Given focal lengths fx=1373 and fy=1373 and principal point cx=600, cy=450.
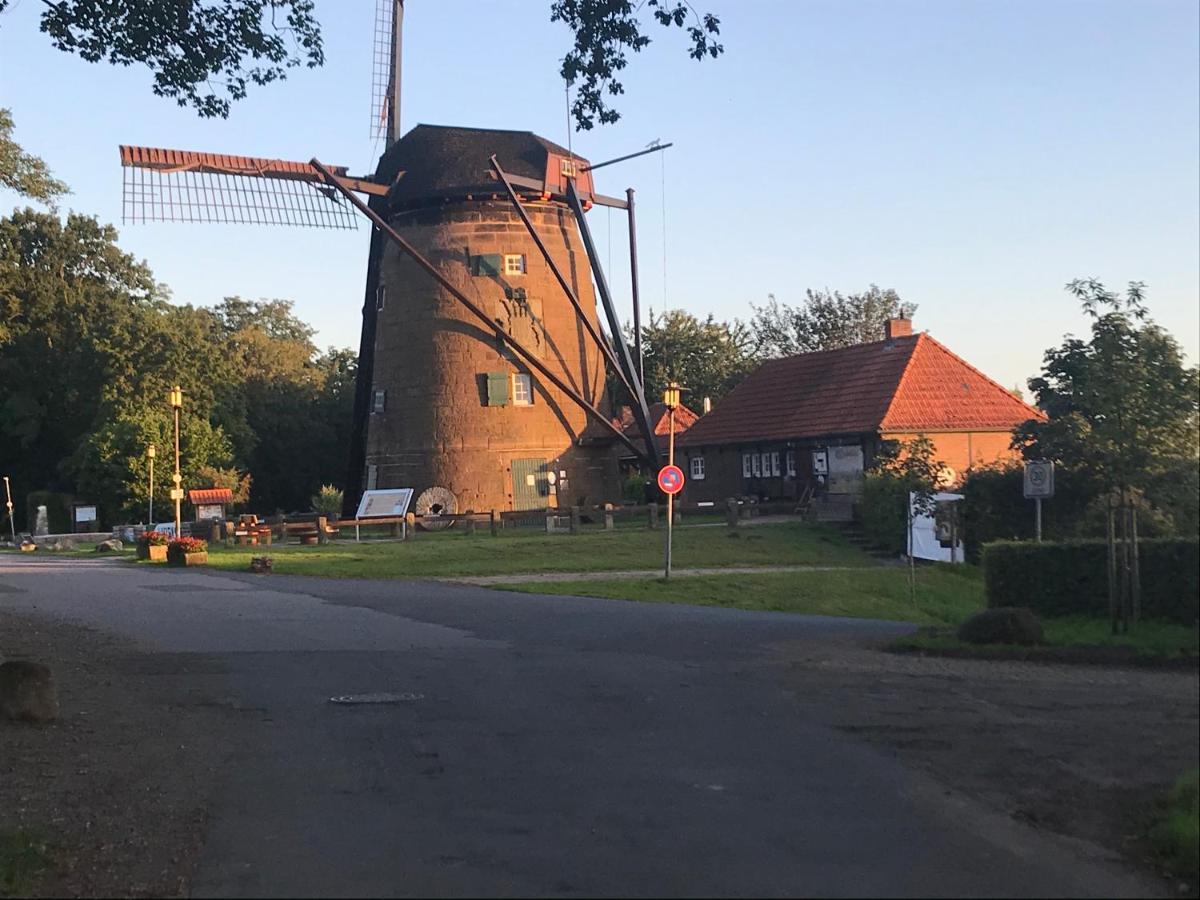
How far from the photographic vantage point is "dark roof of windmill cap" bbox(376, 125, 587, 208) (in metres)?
51.3

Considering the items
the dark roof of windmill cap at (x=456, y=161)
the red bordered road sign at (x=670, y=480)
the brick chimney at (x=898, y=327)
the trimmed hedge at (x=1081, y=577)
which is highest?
the dark roof of windmill cap at (x=456, y=161)

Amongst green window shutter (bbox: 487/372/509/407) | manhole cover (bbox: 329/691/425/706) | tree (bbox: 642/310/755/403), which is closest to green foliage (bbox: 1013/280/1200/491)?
manhole cover (bbox: 329/691/425/706)

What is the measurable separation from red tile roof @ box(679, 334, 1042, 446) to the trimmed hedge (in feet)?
99.3

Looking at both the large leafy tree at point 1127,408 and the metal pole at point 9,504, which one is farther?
the metal pole at point 9,504

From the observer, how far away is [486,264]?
51.9 metres

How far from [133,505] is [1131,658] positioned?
66209 millimetres

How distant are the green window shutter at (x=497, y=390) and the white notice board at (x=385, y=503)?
486cm

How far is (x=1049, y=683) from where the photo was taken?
1138 centimetres

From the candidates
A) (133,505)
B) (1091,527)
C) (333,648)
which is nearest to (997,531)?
(1091,527)

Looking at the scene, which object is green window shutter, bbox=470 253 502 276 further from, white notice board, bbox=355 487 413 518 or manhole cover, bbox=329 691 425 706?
manhole cover, bbox=329 691 425 706

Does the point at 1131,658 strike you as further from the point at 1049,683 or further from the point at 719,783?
the point at 719,783

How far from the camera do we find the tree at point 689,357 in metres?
76.0

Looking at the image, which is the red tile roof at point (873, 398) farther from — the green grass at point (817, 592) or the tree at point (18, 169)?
the tree at point (18, 169)

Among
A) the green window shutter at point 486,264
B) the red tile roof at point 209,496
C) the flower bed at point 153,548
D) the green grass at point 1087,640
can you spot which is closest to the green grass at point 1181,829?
the green grass at point 1087,640
